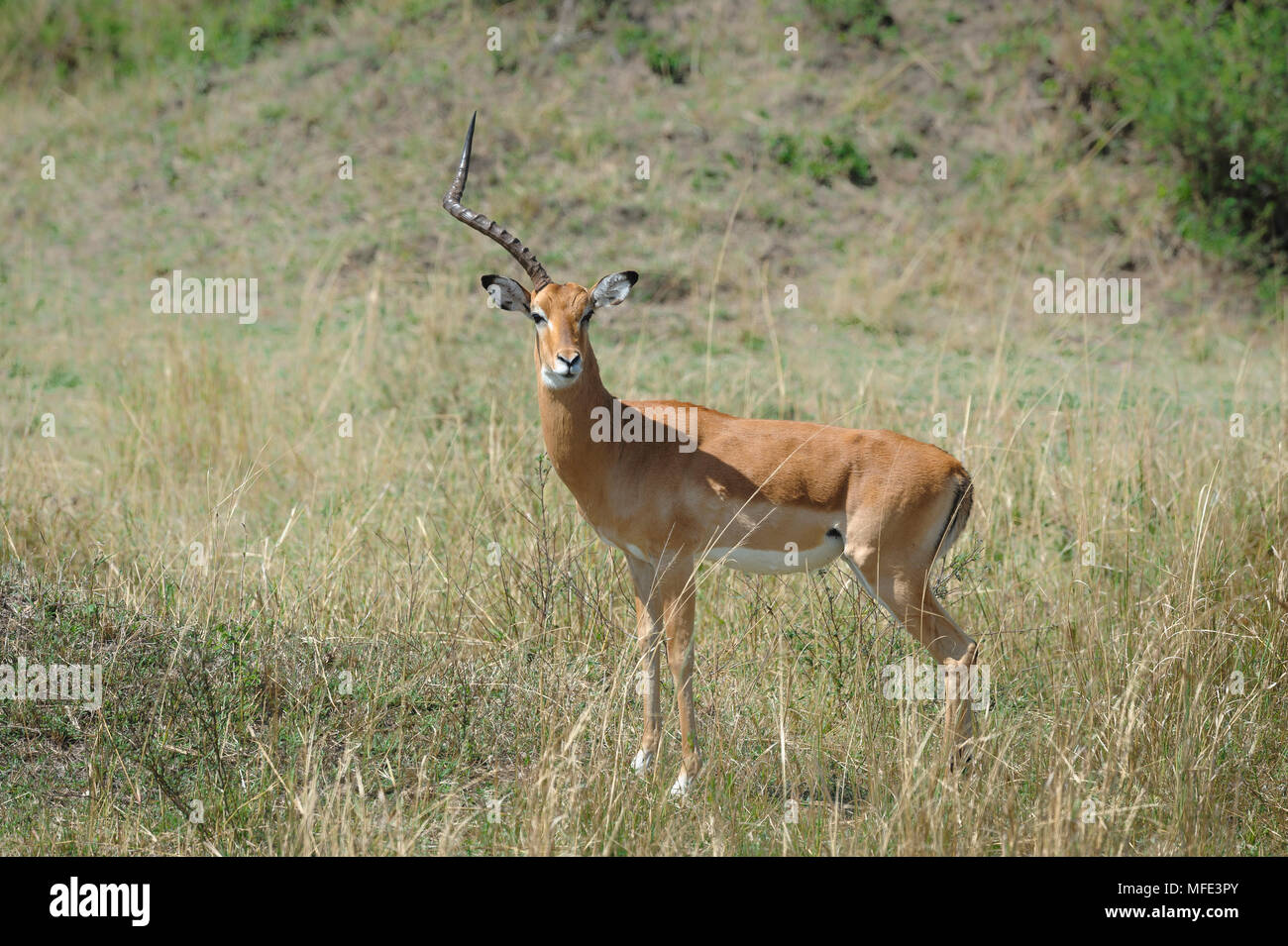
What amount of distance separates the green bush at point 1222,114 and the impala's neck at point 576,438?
8.95m

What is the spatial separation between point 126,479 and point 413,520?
6.97 feet

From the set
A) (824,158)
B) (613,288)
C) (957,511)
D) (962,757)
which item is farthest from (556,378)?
(824,158)

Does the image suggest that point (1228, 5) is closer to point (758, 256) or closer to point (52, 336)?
point (758, 256)

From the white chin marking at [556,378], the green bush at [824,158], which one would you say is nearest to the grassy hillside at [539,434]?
the green bush at [824,158]

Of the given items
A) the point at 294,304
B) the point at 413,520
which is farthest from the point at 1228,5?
the point at 413,520

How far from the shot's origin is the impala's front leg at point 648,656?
5445 millimetres

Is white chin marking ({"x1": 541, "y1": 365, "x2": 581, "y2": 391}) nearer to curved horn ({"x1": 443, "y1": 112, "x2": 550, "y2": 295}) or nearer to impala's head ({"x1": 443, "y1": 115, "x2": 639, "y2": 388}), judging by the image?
impala's head ({"x1": 443, "y1": 115, "x2": 639, "y2": 388})

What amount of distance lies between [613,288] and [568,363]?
70 centimetres

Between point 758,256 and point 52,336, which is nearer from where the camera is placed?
point 52,336

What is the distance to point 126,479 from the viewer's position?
27.7 ft

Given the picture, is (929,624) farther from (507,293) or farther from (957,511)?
(507,293)

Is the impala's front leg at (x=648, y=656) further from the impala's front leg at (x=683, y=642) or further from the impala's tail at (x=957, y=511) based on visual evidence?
the impala's tail at (x=957, y=511)

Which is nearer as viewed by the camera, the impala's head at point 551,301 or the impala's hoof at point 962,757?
the impala's head at point 551,301

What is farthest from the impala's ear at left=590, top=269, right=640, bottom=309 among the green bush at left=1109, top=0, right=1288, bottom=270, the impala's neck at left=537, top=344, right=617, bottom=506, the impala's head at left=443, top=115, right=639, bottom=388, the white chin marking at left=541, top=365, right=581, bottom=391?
the green bush at left=1109, top=0, right=1288, bottom=270
